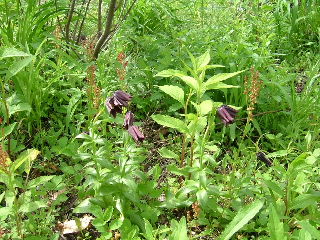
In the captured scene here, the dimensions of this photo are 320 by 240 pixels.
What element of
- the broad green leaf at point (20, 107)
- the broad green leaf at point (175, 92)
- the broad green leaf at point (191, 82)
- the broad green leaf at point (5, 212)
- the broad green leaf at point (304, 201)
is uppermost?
the broad green leaf at point (191, 82)

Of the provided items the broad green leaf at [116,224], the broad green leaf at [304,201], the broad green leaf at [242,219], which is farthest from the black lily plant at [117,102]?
the broad green leaf at [304,201]

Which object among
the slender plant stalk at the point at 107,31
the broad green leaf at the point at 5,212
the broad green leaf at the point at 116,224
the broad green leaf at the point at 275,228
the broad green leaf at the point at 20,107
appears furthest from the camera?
the slender plant stalk at the point at 107,31

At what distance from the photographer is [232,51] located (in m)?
2.77

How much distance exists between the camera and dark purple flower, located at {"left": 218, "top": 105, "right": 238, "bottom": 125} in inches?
72.1

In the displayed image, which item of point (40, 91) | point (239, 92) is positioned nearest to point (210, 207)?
point (239, 92)

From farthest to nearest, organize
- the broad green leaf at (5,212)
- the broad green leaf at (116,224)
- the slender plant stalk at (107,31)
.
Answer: the slender plant stalk at (107,31), the broad green leaf at (116,224), the broad green leaf at (5,212)

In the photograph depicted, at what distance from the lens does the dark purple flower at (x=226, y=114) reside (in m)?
1.83

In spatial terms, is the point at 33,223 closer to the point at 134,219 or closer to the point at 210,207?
the point at 134,219

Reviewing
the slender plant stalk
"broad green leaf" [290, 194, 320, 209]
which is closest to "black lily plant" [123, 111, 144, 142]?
"broad green leaf" [290, 194, 320, 209]

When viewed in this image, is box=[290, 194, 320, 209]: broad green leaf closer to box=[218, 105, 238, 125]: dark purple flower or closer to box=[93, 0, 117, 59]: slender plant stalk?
box=[218, 105, 238, 125]: dark purple flower

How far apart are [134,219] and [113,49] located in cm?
127

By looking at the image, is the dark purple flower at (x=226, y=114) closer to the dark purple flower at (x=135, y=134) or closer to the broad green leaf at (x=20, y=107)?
the dark purple flower at (x=135, y=134)

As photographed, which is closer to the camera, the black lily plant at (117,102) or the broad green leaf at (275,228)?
the broad green leaf at (275,228)

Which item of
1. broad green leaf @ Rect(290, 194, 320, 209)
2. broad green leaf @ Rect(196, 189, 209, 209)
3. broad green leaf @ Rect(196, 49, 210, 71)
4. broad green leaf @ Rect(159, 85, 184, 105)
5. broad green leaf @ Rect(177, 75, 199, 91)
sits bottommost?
broad green leaf @ Rect(290, 194, 320, 209)
